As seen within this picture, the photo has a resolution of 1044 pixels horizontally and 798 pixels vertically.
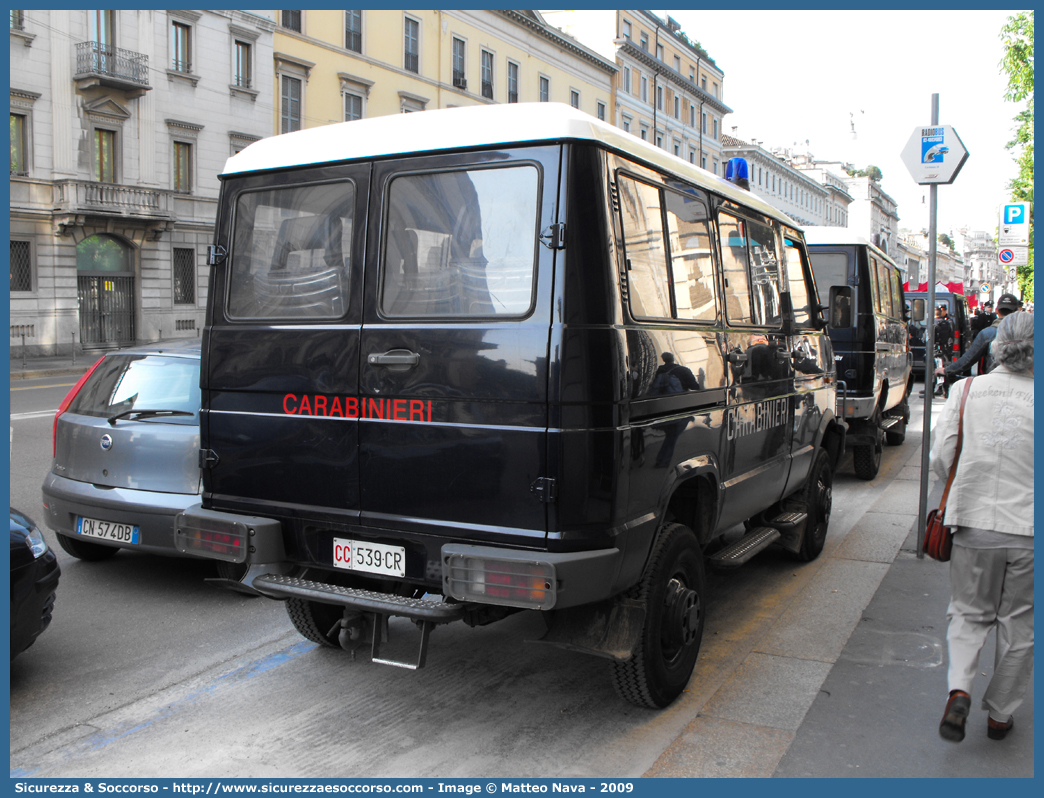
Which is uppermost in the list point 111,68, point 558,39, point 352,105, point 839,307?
point 558,39

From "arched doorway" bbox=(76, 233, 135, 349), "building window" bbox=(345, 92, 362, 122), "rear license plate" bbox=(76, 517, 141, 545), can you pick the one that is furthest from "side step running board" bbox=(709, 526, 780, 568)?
"building window" bbox=(345, 92, 362, 122)

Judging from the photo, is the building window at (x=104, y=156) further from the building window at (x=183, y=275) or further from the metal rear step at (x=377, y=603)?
the metal rear step at (x=377, y=603)

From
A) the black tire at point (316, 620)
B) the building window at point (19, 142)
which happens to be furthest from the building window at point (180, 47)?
the black tire at point (316, 620)

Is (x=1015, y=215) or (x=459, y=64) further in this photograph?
(x=459, y=64)

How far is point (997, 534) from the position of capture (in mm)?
3785

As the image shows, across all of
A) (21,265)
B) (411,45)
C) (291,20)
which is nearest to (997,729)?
(21,265)

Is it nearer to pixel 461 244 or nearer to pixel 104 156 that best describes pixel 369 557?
pixel 461 244

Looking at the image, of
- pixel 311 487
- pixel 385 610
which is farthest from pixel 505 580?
pixel 311 487

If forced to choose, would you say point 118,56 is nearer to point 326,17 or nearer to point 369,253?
point 326,17

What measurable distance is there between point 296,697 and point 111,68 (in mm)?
28712

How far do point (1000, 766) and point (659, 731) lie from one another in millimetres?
1333

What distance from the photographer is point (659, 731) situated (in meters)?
3.93

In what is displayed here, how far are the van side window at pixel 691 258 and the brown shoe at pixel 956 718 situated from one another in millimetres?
1979
